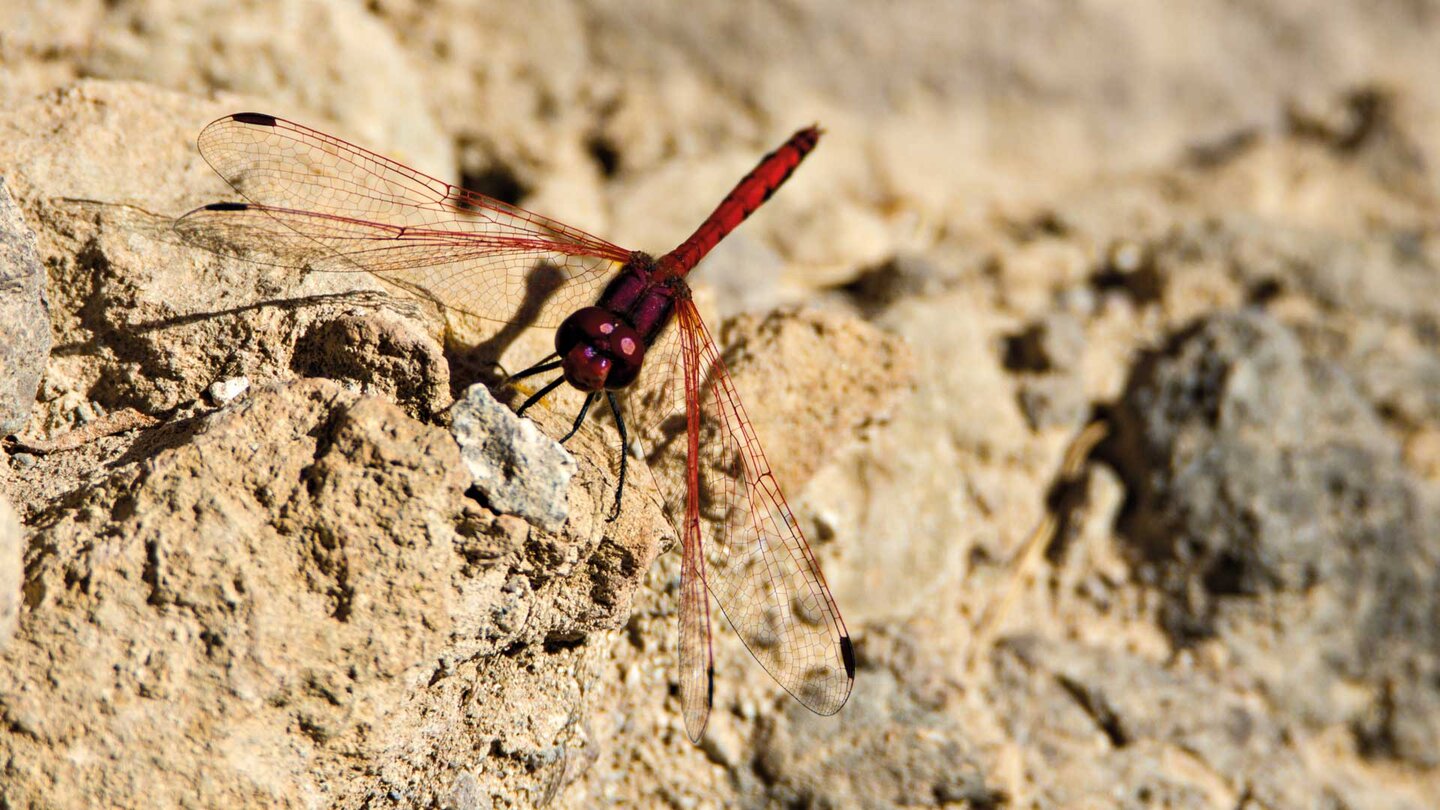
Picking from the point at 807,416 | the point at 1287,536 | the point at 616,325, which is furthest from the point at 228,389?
the point at 1287,536

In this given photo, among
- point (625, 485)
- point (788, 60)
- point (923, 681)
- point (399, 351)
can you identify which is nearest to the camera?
point (399, 351)

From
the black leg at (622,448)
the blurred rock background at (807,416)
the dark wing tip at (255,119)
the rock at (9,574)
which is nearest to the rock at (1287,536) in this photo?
the blurred rock background at (807,416)

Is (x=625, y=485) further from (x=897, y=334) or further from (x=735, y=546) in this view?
(x=897, y=334)

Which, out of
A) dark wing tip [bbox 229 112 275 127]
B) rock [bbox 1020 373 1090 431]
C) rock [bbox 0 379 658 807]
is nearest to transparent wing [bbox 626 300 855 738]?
rock [bbox 0 379 658 807]

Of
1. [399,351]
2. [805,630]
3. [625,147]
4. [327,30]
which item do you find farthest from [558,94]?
[805,630]

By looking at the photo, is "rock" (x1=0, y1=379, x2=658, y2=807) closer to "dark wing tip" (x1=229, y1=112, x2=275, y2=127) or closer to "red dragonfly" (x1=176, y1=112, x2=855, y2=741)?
"red dragonfly" (x1=176, y1=112, x2=855, y2=741)
